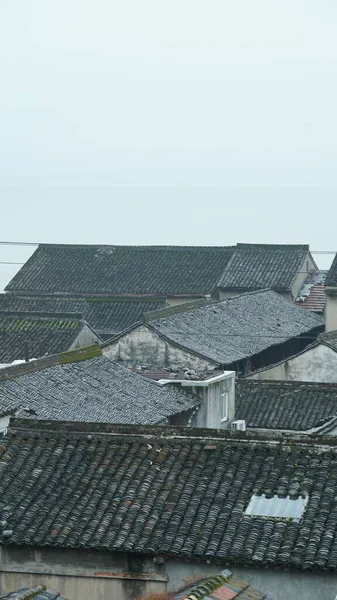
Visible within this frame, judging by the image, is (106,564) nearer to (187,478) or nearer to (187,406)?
(187,478)

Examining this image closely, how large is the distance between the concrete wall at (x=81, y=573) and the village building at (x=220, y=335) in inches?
673

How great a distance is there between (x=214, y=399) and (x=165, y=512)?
13.2m

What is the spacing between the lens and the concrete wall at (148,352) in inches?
1302

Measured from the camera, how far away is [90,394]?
2372 cm

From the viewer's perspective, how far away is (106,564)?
1379 cm

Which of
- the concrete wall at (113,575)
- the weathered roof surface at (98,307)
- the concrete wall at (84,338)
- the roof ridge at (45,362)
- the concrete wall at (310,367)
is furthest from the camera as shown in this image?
the weathered roof surface at (98,307)

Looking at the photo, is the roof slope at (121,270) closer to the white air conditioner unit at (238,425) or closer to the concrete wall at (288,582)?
the white air conditioner unit at (238,425)

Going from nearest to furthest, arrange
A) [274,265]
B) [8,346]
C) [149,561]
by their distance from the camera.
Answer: [149,561], [8,346], [274,265]

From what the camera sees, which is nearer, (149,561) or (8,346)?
(149,561)

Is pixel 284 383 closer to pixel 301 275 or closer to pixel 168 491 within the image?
pixel 168 491

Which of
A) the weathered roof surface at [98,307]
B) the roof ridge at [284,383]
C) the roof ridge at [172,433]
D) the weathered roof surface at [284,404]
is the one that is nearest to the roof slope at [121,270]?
the weathered roof surface at [98,307]

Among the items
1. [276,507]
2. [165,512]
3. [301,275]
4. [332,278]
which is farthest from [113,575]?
[301,275]

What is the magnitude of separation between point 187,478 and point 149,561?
1308 mm

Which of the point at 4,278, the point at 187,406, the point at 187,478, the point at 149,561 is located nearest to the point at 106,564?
the point at 149,561
